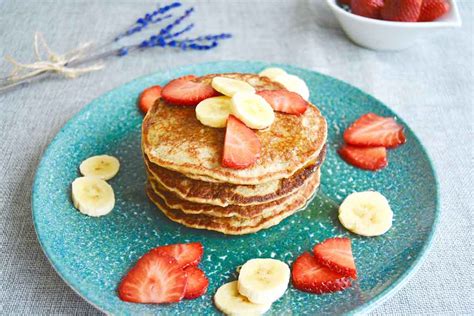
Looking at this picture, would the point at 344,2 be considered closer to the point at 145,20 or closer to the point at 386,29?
the point at 386,29

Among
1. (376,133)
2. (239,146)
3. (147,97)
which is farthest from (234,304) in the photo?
(147,97)

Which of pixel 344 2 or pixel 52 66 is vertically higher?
pixel 344 2

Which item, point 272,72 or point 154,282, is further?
point 272,72

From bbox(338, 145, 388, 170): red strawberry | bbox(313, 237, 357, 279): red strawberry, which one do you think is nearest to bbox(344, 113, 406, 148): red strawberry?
bbox(338, 145, 388, 170): red strawberry

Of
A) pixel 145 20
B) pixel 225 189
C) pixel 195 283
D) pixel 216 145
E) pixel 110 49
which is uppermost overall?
pixel 216 145

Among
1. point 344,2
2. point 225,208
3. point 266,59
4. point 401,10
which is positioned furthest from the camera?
point 344,2
